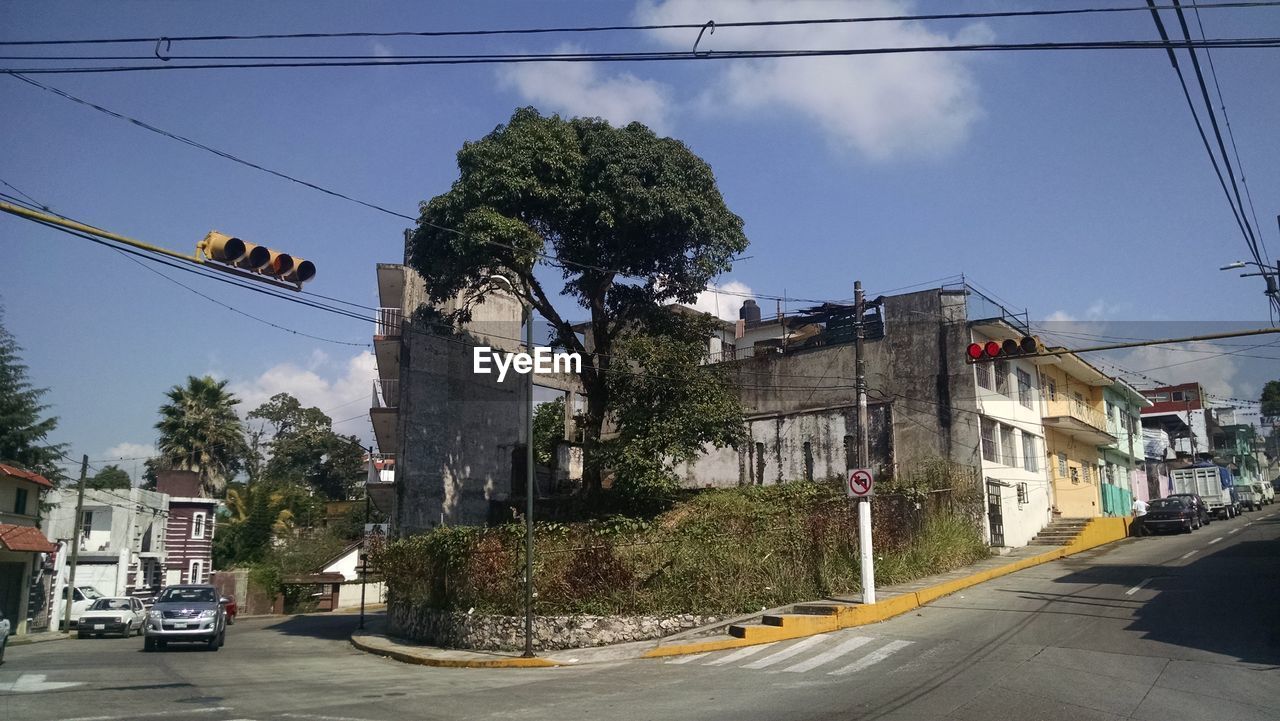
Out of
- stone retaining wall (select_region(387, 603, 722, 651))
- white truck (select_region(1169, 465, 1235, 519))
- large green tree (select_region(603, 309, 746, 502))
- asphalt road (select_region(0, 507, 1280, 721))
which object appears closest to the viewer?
asphalt road (select_region(0, 507, 1280, 721))

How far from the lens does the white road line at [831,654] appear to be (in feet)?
43.3

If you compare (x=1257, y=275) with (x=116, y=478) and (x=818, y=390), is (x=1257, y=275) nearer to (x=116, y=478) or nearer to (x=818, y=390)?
(x=818, y=390)

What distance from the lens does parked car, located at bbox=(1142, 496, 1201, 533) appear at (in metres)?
37.3

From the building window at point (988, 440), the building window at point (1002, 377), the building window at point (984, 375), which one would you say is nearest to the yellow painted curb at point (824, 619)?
the building window at point (988, 440)

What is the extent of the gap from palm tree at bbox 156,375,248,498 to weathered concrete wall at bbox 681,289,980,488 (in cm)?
3053

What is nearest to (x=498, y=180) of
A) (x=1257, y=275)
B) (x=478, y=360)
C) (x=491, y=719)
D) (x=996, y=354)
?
(x=478, y=360)

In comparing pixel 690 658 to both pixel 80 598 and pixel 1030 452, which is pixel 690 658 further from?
pixel 80 598

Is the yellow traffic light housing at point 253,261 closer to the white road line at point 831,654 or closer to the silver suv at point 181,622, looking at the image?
the white road line at point 831,654

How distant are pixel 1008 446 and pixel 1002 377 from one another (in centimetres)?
260

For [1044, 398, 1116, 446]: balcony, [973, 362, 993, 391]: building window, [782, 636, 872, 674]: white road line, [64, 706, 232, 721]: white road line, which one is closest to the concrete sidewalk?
[782, 636, 872, 674]: white road line

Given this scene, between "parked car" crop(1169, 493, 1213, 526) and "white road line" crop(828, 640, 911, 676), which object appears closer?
"white road line" crop(828, 640, 911, 676)

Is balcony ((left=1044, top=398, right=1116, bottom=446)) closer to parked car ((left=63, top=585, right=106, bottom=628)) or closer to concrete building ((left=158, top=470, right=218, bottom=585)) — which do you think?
parked car ((left=63, top=585, right=106, bottom=628))

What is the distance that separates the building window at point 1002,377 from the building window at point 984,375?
2.71ft

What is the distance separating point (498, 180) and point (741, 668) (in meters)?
16.1
